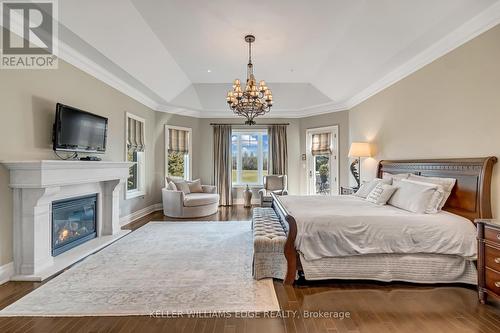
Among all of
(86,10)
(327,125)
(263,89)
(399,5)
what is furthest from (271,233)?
(327,125)

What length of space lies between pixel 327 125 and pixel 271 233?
503 centimetres

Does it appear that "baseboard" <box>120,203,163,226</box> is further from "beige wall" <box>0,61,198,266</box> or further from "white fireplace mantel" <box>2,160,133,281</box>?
"white fireplace mantel" <box>2,160,133,281</box>

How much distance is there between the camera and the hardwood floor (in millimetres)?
2109

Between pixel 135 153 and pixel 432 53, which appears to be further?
pixel 135 153

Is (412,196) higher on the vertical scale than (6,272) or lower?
higher

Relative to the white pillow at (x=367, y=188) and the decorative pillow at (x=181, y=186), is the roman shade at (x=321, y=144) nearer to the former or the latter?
the white pillow at (x=367, y=188)

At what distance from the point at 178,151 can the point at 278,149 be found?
310 cm

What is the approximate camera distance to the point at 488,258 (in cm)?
241

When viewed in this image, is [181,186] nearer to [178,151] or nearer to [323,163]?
[178,151]

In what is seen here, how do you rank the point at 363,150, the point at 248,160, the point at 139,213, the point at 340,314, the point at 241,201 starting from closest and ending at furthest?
the point at 340,314
the point at 363,150
the point at 139,213
the point at 241,201
the point at 248,160

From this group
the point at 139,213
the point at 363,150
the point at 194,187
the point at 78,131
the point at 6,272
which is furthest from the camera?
the point at 194,187

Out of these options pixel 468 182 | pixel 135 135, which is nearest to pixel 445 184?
pixel 468 182

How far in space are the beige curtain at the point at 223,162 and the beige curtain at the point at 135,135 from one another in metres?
2.34

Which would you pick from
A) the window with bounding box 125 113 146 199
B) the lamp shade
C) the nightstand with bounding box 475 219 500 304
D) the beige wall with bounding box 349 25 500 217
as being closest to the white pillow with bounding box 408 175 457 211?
the beige wall with bounding box 349 25 500 217
